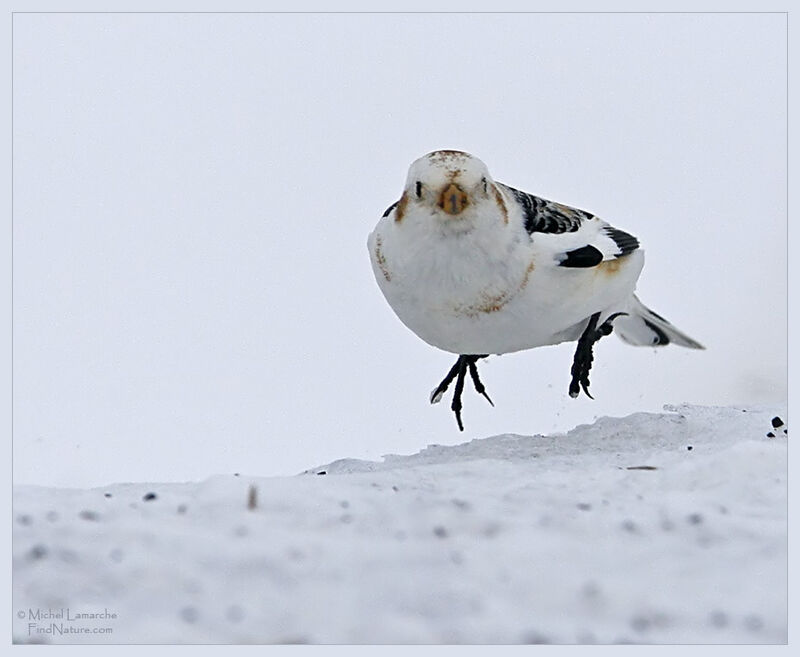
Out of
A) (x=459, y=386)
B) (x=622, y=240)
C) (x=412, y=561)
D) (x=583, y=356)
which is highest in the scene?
(x=622, y=240)

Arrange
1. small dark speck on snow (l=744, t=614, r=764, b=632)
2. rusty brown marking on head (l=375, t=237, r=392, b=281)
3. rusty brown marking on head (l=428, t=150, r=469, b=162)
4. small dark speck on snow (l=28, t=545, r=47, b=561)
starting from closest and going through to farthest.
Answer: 1. small dark speck on snow (l=744, t=614, r=764, b=632)
2. small dark speck on snow (l=28, t=545, r=47, b=561)
3. rusty brown marking on head (l=428, t=150, r=469, b=162)
4. rusty brown marking on head (l=375, t=237, r=392, b=281)

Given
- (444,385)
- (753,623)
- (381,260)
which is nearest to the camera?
(753,623)

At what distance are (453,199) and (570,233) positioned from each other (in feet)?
2.71

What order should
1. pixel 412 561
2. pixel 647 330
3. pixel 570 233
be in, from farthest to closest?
pixel 647 330 < pixel 570 233 < pixel 412 561

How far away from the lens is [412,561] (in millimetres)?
3029

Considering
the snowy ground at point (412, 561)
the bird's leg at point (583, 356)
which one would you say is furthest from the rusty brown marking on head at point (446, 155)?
the snowy ground at point (412, 561)

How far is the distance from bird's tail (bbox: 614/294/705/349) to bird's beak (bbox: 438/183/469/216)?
6.44 feet

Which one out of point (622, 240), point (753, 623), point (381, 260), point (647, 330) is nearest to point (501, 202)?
point (381, 260)

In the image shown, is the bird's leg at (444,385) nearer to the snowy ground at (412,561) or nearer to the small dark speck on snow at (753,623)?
the snowy ground at (412,561)

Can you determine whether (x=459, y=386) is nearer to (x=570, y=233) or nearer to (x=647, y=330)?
(x=647, y=330)

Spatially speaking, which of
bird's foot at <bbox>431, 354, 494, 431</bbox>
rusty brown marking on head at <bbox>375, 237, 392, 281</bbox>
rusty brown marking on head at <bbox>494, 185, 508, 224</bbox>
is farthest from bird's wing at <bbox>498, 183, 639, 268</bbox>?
bird's foot at <bbox>431, 354, 494, 431</bbox>

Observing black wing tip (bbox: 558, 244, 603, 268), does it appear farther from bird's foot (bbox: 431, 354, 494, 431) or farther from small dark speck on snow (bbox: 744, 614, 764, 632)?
small dark speck on snow (bbox: 744, 614, 764, 632)

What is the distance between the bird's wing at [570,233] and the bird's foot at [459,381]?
39.0 inches

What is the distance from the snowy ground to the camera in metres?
2.80
